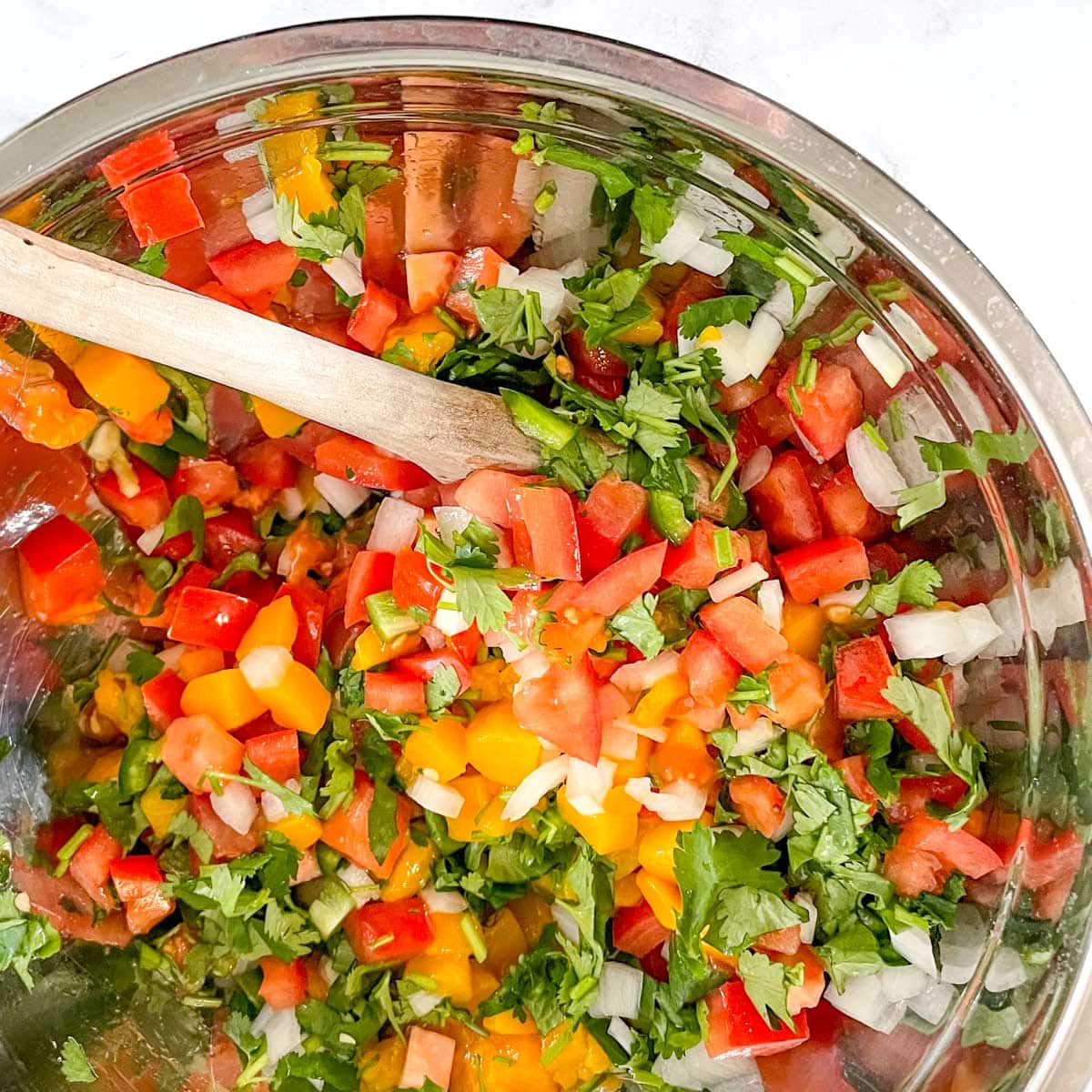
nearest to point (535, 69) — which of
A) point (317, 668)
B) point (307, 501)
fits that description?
point (307, 501)

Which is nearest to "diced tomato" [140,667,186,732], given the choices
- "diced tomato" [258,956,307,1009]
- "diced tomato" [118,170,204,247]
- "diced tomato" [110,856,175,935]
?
"diced tomato" [110,856,175,935]

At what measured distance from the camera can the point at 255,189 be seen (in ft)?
6.23

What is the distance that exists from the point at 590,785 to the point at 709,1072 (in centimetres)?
60

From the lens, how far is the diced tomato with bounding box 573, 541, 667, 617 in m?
1.94

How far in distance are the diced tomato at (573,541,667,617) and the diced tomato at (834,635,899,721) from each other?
0.37m

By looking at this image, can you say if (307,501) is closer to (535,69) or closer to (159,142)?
(159,142)

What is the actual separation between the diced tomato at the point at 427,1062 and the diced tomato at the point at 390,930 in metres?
0.16

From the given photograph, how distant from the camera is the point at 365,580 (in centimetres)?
210

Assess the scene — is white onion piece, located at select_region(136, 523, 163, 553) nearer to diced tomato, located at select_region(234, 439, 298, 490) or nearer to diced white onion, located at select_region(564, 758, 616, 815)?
diced tomato, located at select_region(234, 439, 298, 490)

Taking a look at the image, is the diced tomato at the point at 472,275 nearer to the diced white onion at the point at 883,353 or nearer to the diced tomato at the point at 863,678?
the diced white onion at the point at 883,353

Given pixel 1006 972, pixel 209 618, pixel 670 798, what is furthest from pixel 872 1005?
pixel 209 618

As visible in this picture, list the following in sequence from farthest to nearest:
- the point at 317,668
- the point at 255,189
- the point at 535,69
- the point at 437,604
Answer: the point at 317,668 → the point at 437,604 → the point at 255,189 → the point at 535,69

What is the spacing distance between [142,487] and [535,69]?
106cm

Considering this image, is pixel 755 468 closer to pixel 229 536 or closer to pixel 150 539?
pixel 229 536
